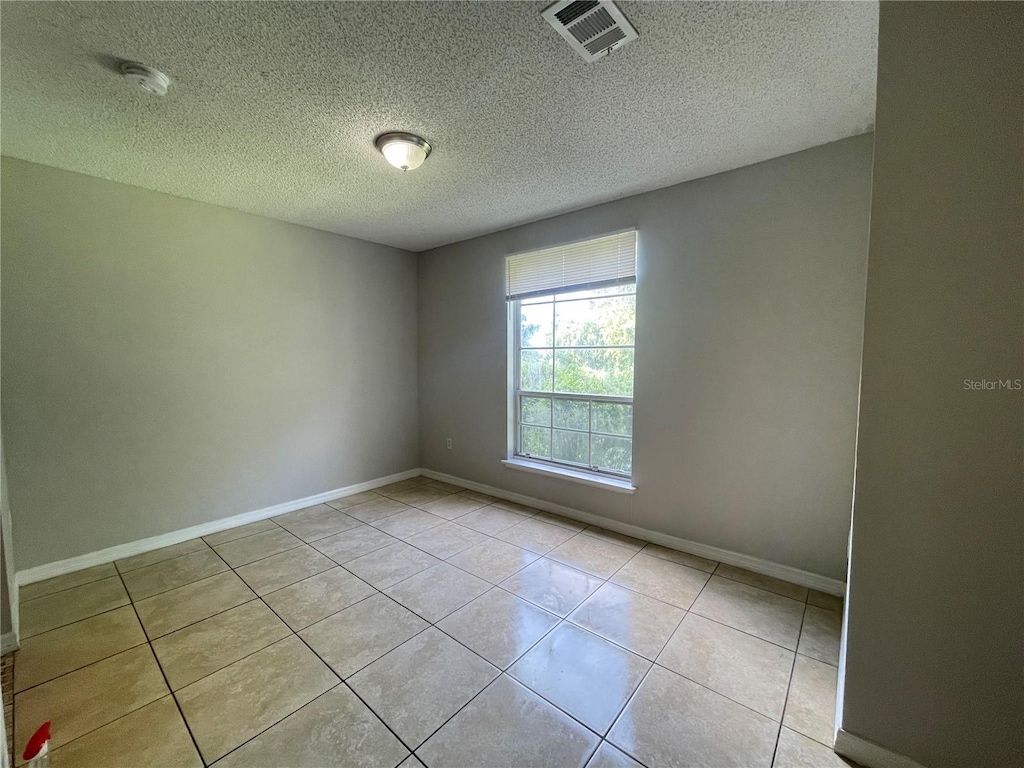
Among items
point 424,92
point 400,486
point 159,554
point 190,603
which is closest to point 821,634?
point 424,92

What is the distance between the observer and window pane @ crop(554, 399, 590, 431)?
3.41 m

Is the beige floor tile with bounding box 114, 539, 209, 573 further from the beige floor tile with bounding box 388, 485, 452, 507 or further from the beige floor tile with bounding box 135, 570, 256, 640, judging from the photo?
the beige floor tile with bounding box 388, 485, 452, 507

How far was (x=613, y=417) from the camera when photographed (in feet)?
10.6

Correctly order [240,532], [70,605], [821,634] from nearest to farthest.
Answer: [821,634], [70,605], [240,532]

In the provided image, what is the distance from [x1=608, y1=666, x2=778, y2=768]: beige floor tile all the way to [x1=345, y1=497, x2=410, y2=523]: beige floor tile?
2.50m

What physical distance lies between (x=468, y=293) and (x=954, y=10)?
135 inches

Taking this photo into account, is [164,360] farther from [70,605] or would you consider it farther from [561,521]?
[561,521]

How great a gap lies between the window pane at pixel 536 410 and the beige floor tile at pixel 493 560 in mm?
1218

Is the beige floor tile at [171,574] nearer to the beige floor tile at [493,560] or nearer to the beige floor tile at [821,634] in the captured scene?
the beige floor tile at [493,560]

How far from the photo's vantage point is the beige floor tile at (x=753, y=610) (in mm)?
1969

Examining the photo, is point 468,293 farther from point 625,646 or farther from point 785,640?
point 785,640

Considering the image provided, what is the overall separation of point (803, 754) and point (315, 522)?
3348 mm

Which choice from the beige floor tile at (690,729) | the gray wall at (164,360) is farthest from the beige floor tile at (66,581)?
the beige floor tile at (690,729)

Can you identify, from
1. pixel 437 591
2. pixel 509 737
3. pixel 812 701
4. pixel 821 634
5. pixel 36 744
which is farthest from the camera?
pixel 437 591
